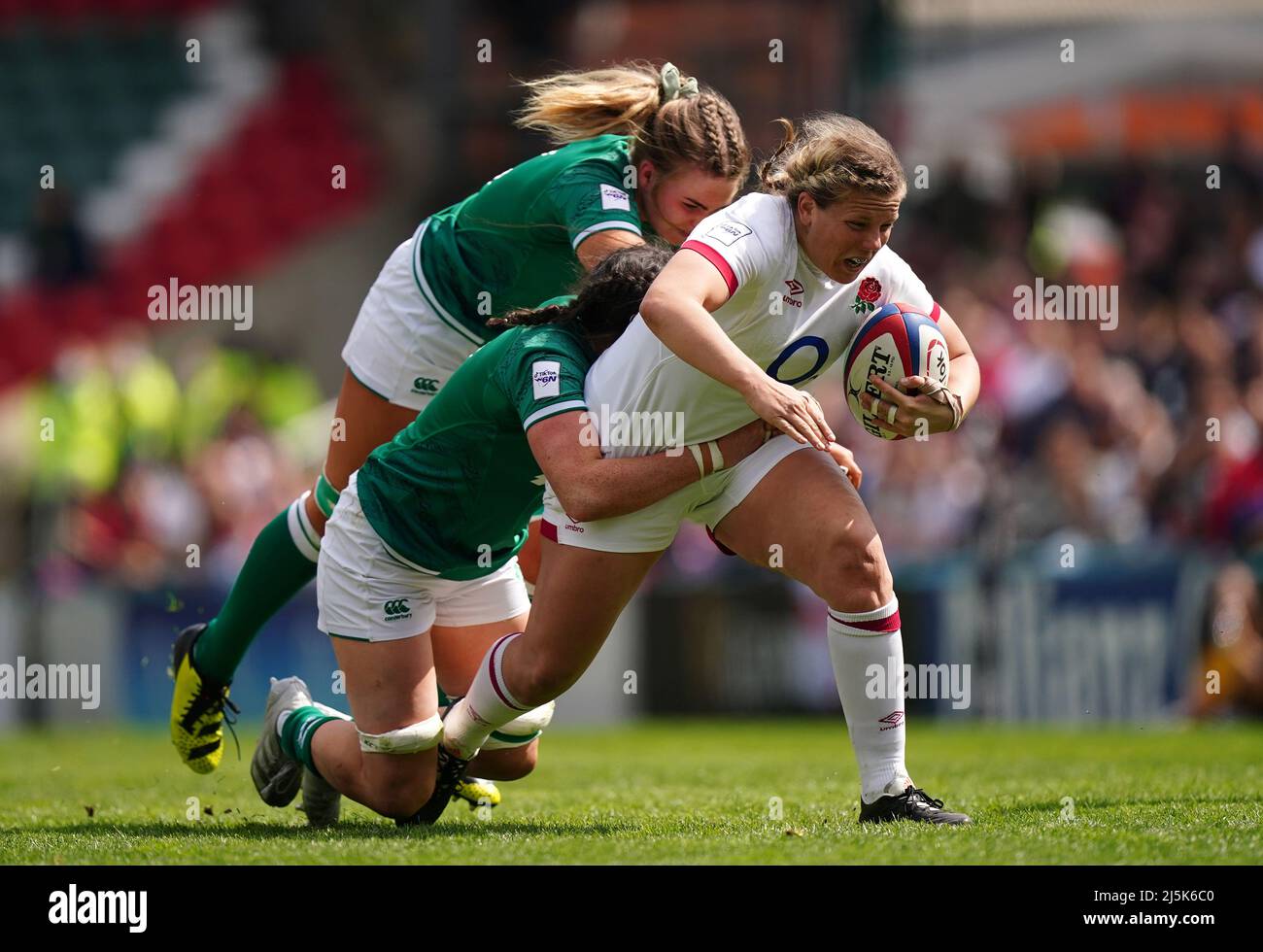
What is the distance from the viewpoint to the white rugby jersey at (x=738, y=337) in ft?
15.2

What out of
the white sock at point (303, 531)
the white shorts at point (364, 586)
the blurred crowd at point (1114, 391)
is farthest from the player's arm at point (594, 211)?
the blurred crowd at point (1114, 391)

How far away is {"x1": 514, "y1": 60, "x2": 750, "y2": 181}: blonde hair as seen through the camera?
5.38 metres

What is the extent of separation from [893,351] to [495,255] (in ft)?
5.24

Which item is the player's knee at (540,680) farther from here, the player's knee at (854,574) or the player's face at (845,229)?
the player's face at (845,229)

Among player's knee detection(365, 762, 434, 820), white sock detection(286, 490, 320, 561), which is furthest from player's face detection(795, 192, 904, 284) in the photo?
white sock detection(286, 490, 320, 561)

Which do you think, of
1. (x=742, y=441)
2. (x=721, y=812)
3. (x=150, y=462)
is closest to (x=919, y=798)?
(x=721, y=812)

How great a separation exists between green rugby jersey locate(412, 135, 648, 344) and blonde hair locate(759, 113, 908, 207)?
619 mm

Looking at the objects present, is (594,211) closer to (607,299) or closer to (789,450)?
(607,299)

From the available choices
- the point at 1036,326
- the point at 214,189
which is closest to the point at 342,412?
the point at 1036,326

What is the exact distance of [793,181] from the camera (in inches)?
188

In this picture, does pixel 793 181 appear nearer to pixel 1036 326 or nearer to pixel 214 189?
pixel 1036 326

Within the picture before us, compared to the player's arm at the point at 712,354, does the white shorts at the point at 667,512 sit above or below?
below
